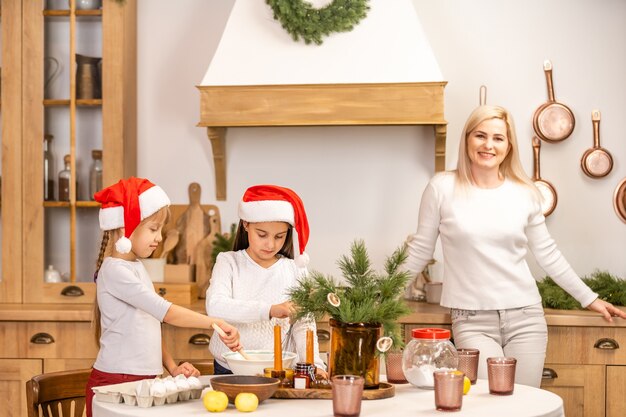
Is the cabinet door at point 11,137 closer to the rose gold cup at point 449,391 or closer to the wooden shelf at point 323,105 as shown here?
the wooden shelf at point 323,105

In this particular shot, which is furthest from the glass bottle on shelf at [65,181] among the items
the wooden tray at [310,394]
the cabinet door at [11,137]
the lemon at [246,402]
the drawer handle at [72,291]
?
the lemon at [246,402]

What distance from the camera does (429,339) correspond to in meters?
2.20

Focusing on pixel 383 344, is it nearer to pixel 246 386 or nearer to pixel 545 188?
pixel 246 386

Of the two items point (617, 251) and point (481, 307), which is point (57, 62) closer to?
point (481, 307)

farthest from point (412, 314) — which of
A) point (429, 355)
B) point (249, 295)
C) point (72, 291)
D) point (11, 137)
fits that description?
point (11, 137)

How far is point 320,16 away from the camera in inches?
148

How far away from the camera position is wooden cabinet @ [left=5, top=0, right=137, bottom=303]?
3.92 metres

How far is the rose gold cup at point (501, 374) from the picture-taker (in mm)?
2123

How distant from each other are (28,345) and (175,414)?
1.98 meters

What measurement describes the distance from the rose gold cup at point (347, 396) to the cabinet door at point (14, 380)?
7.12ft

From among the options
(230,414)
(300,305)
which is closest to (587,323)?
(300,305)

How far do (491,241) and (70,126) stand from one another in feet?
6.15

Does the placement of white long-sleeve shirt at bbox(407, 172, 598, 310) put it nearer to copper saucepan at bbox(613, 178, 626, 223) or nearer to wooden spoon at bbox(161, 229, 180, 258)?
copper saucepan at bbox(613, 178, 626, 223)

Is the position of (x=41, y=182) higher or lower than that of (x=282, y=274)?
higher
